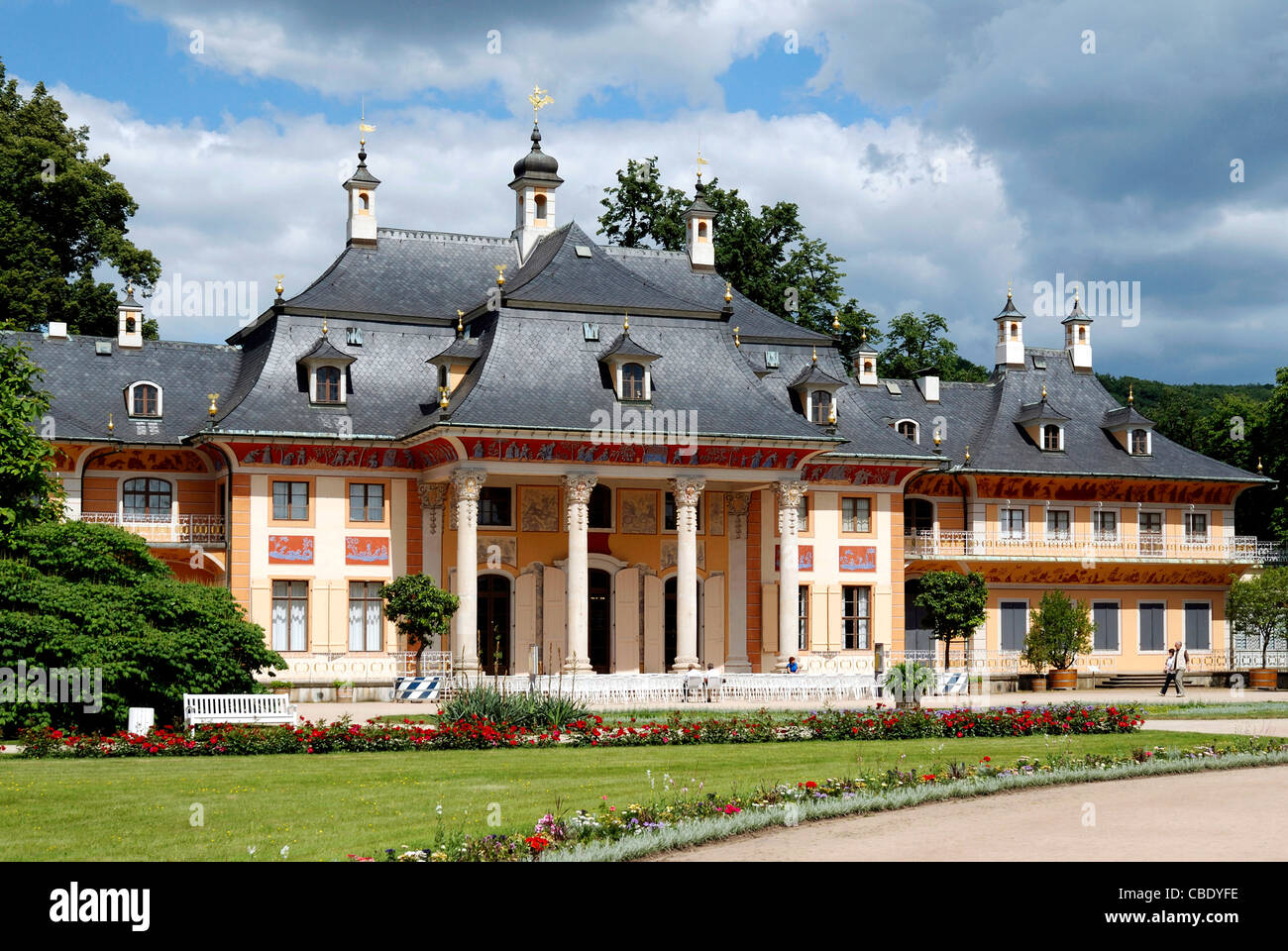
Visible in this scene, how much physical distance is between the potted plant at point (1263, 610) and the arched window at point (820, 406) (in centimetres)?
1586

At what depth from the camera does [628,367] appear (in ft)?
148

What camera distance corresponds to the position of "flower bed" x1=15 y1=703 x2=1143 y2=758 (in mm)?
24297

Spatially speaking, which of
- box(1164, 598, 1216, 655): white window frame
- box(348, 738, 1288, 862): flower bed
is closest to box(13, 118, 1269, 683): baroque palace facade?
box(1164, 598, 1216, 655): white window frame

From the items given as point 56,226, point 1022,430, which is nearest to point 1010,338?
point 1022,430

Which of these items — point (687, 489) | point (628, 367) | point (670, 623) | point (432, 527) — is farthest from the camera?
point (670, 623)

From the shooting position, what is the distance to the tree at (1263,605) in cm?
A: 5222

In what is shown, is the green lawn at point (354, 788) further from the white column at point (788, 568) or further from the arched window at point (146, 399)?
the arched window at point (146, 399)

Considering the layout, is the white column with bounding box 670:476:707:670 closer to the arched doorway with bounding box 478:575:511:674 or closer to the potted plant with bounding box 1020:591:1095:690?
the arched doorway with bounding box 478:575:511:674

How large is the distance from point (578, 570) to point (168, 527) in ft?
38.6

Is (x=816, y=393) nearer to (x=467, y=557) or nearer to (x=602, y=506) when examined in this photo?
(x=602, y=506)

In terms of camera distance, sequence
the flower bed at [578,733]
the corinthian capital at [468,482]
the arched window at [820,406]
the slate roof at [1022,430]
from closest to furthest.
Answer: the flower bed at [578,733] < the corinthian capital at [468,482] < the arched window at [820,406] < the slate roof at [1022,430]

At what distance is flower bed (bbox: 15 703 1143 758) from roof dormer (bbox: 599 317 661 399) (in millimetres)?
15773

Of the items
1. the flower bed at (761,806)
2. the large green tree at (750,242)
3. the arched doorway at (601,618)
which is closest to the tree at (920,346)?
the large green tree at (750,242)
